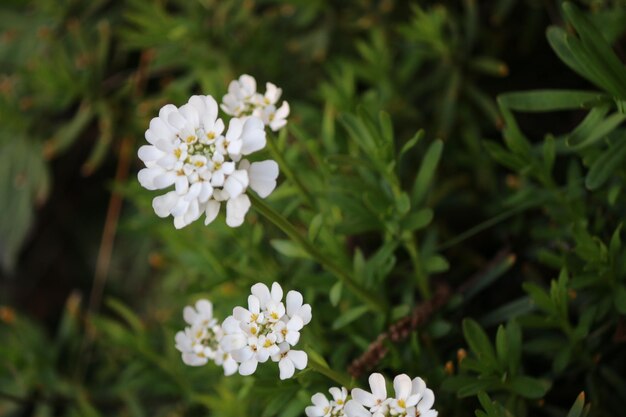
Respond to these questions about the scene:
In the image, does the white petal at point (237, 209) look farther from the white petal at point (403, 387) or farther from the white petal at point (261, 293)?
the white petal at point (403, 387)

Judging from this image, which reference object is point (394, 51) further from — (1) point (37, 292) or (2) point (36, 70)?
(1) point (37, 292)

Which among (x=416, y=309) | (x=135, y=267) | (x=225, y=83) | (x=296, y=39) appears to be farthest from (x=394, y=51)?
(x=135, y=267)

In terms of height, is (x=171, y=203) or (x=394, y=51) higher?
(x=171, y=203)

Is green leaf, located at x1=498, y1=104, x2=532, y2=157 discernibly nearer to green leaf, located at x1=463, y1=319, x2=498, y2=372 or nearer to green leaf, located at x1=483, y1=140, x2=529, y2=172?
green leaf, located at x1=483, y1=140, x2=529, y2=172

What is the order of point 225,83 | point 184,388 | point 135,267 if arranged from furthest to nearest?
point 135,267
point 225,83
point 184,388

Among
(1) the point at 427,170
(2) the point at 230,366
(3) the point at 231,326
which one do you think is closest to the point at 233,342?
→ (3) the point at 231,326

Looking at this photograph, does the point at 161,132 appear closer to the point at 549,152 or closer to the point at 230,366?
the point at 230,366

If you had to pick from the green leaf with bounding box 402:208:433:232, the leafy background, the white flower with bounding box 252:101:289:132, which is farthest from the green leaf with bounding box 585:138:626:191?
the white flower with bounding box 252:101:289:132
